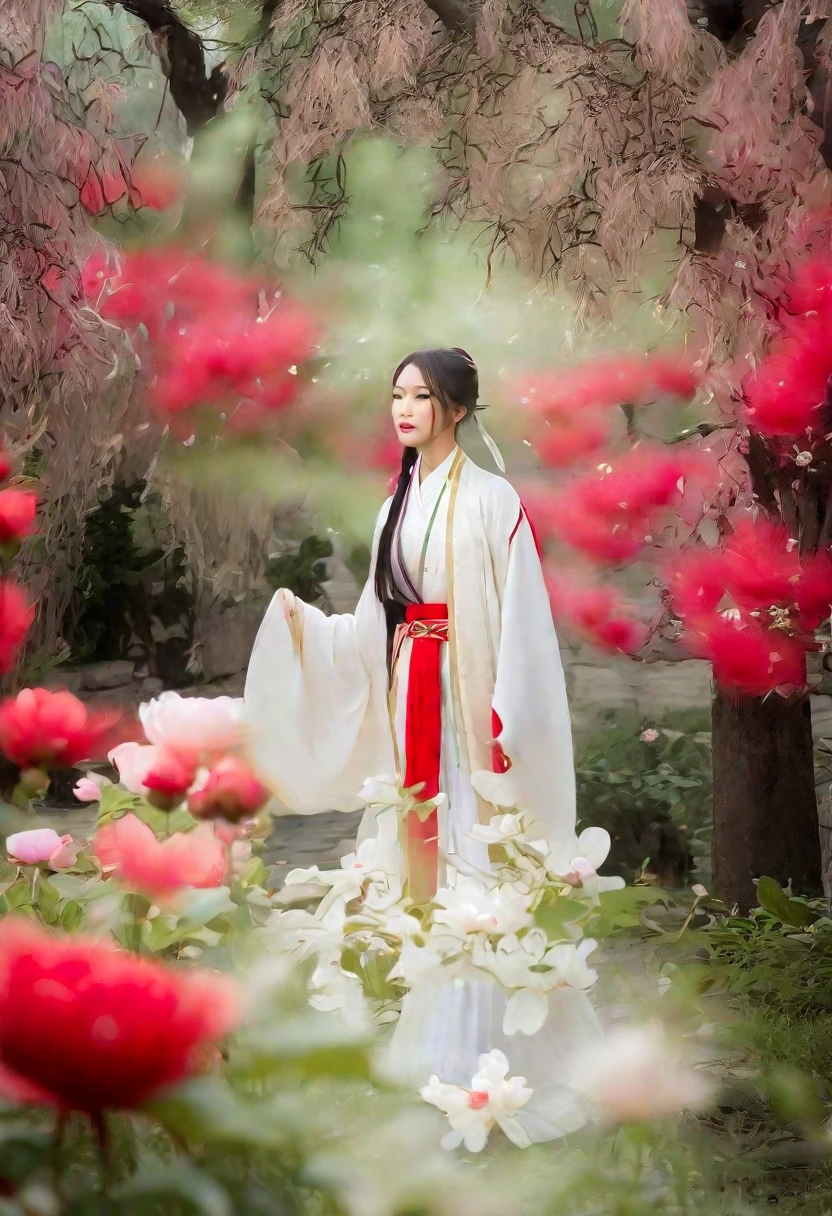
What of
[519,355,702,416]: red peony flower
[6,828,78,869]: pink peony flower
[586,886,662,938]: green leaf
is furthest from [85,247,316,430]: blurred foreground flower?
[586,886,662,938]: green leaf

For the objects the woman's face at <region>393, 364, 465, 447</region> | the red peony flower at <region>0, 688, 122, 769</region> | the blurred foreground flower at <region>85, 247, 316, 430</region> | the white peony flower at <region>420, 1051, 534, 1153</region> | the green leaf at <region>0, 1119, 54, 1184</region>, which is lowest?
the white peony flower at <region>420, 1051, 534, 1153</region>

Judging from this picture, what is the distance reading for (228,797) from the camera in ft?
2.54

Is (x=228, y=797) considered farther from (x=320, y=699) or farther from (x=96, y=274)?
(x=96, y=274)

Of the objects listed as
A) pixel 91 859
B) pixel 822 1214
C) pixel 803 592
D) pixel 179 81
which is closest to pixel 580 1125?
→ pixel 822 1214

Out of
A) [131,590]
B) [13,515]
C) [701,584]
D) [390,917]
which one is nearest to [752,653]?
[701,584]

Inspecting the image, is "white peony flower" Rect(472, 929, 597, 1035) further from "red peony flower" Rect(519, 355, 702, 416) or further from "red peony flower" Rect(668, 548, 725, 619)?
"red peony flower" Rect(519, 355, 702, 416)

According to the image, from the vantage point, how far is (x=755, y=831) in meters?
2.76

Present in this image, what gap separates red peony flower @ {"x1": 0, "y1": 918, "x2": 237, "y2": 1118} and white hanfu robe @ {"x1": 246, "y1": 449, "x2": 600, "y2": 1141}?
4.64 feet

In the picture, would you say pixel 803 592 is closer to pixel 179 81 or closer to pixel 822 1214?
pixel 822 1214

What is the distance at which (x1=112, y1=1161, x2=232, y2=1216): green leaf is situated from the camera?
0.48m

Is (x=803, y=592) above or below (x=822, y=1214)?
above

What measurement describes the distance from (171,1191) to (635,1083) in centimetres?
22

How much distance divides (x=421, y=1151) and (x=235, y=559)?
3227 millimetres

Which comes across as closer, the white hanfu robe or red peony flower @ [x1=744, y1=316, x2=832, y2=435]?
the white hanfu robe
